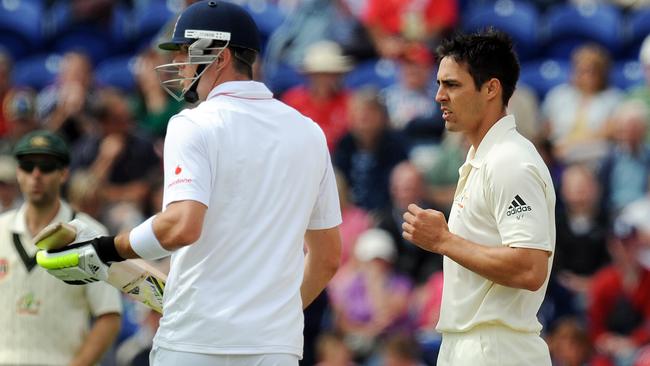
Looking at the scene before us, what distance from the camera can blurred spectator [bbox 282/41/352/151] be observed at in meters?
11.6

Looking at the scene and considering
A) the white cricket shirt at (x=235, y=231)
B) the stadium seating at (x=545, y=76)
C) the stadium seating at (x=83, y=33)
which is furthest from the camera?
the stadium seating at (x=83, y=33)

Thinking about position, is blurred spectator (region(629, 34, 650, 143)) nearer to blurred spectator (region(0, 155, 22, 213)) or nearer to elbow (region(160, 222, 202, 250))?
blurred spectator (region(0, 155, 22, 213))

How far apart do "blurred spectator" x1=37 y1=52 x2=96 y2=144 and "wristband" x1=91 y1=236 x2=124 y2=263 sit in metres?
7.64

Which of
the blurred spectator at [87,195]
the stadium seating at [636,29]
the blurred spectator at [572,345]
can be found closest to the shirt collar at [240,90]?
the blurred spectator at [572,345]

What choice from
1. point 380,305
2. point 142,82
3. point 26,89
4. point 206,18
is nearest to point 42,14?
point 26,89

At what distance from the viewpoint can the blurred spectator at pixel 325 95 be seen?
11562 millimetres

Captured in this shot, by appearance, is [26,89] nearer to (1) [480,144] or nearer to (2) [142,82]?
(2) [142,82]

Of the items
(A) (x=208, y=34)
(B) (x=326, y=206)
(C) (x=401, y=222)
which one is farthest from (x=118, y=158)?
(A) (x=208, y=34)

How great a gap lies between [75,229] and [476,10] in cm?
819

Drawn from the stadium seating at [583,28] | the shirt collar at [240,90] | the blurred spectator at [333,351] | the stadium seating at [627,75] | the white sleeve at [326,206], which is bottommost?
the blurred spectator at [333,351]

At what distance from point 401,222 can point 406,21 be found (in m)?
2.72

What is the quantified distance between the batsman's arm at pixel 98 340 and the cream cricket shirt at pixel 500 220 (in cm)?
223

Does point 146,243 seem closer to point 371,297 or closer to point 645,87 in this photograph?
Result: point 371,297

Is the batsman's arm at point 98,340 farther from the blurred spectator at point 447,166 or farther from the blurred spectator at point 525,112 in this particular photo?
the blurred spectator at point 525,112
